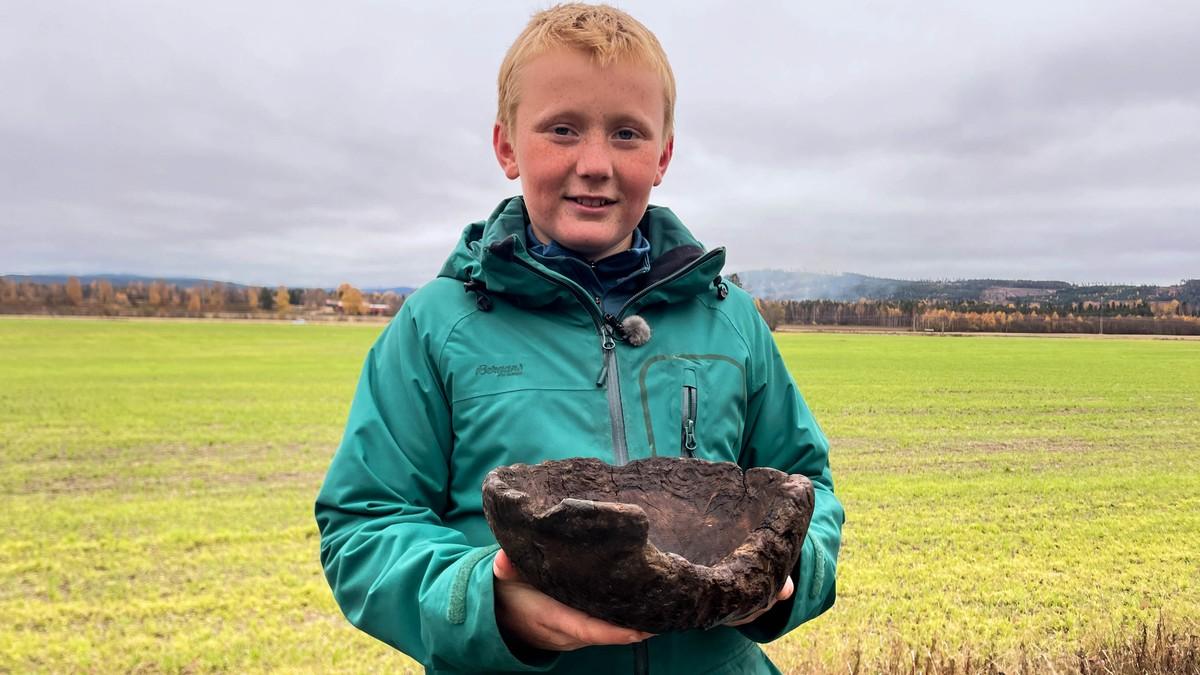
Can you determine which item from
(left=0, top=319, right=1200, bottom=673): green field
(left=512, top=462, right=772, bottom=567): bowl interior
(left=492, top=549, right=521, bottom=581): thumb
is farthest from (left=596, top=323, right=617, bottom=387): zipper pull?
(left=0, top=319, right=1200, bottom=673): green field

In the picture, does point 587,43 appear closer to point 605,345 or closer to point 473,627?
point 605,345

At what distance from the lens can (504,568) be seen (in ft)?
4.64

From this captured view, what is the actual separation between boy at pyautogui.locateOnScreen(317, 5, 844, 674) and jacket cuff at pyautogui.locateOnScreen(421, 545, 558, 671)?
0.35ft

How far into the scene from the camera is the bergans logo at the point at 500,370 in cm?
183

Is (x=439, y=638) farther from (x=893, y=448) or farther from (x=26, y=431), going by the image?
(x=26, y=431)

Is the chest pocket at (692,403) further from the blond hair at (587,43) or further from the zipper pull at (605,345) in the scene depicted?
the blond hair at (587,43)

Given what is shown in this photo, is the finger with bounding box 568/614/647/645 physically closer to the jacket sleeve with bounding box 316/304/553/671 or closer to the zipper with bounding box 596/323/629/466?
the jacket sleeve with bounding box 316/304/553/671

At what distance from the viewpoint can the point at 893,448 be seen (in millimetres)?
15953

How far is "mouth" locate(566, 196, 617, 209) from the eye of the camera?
74.8 inches

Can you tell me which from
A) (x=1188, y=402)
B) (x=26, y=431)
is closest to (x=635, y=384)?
(x=26, y=431)

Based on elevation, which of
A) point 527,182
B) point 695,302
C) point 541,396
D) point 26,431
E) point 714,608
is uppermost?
point 527,182

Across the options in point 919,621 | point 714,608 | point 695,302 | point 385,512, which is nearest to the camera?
point 714,608

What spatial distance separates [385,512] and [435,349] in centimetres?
40

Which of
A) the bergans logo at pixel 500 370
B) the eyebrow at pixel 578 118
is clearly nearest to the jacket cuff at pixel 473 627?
the bergans logo at pixel 500 370
